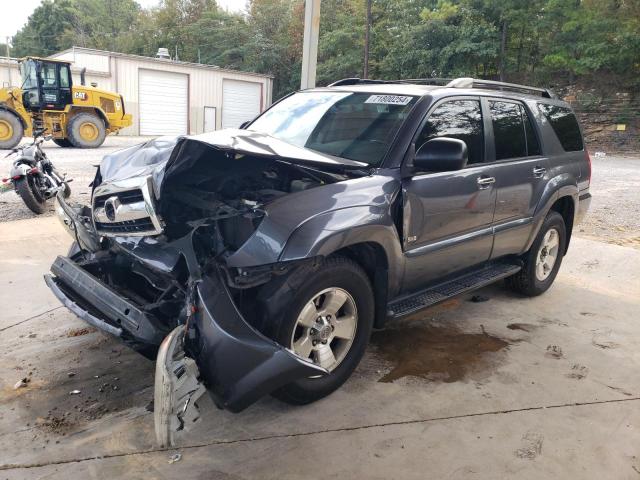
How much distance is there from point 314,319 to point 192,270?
73 cm

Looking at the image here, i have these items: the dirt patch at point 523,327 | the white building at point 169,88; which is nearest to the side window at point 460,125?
the dirt patch at point 523,327

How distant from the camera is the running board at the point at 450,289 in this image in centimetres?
353

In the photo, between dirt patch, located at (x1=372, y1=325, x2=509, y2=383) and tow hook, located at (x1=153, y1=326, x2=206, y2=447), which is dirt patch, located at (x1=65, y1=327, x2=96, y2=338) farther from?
dirt patch, located at (x1=372, y1=325, x2=509, y2=383)

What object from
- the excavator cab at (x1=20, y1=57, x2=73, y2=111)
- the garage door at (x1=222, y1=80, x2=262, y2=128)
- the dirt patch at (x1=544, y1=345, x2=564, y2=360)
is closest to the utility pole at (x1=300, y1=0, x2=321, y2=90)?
the dirt patch at (x1=544, y1=345, x2=564, y2=360)

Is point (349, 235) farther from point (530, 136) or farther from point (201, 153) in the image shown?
point (530, 136)

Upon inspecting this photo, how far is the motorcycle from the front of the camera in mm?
7270

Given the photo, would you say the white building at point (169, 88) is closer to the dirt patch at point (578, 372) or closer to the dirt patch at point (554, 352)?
the dirt patch at point (554, 352)

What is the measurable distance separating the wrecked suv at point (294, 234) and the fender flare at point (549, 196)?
0.76ft

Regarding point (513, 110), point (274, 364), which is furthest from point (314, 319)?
point (513, 110)

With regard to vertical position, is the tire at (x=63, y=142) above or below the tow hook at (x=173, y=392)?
below

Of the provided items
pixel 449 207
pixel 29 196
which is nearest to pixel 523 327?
pixel 449 207

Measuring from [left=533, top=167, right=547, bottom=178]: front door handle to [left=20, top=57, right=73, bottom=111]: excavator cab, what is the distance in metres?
16.4

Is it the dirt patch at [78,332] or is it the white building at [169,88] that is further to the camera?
the white building at [169,88]

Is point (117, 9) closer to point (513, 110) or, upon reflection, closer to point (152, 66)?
point (152, 66)
